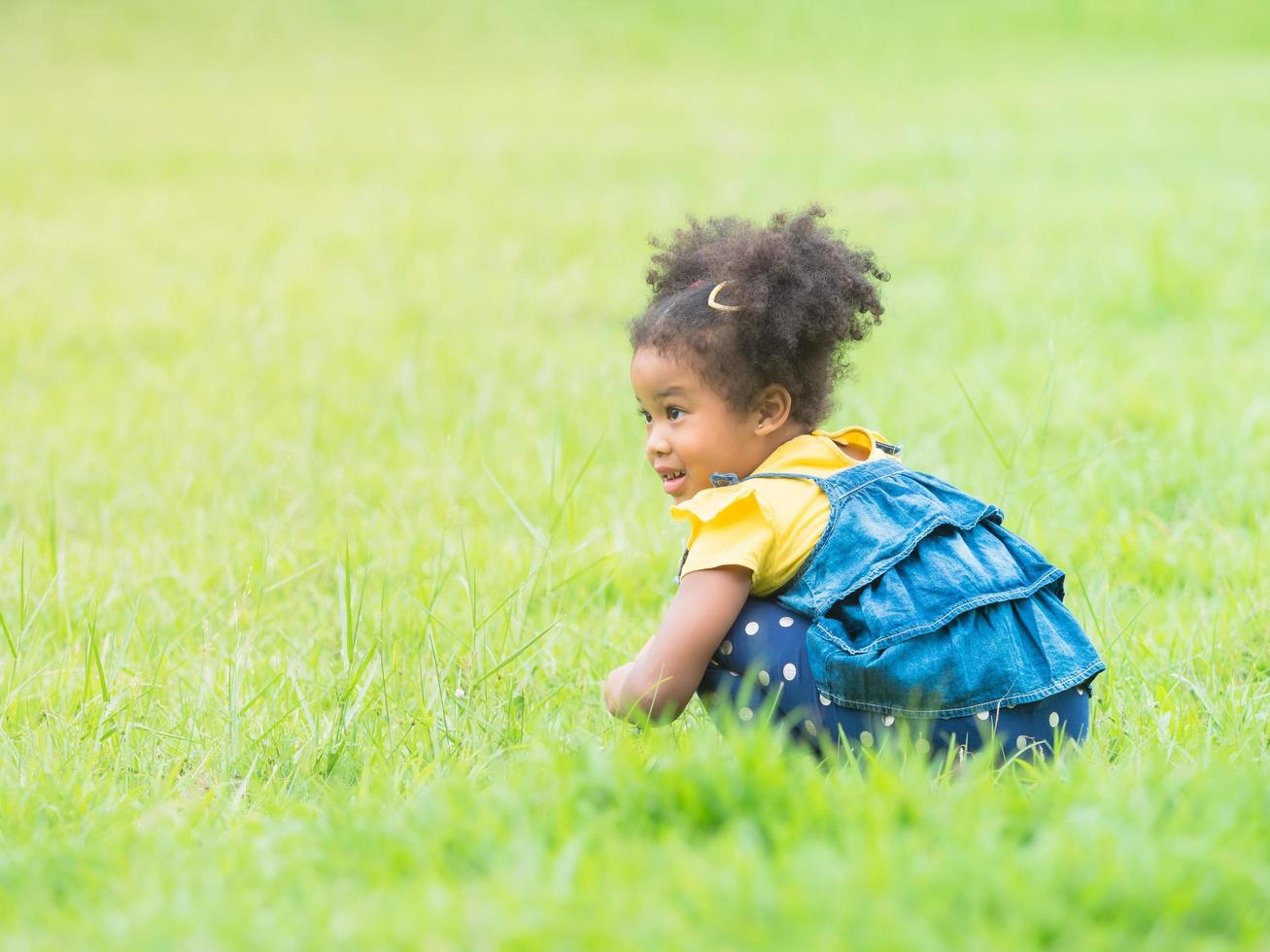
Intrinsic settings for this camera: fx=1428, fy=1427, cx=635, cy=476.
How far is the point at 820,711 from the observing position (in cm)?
261

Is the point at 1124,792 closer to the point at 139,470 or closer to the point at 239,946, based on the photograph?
the point at 239,946

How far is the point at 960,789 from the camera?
2016 mm

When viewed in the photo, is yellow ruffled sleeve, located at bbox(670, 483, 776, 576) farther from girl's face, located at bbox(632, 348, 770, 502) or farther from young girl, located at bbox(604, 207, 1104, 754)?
girl's face, located at bbox(632, 348, 770, 502)

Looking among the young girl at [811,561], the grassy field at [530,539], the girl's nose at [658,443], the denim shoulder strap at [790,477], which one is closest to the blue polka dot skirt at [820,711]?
the young girl at [811,561]

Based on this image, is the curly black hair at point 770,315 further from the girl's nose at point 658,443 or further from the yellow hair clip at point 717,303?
the girl's nose at point 658,443

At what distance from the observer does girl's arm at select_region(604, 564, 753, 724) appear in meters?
2.59

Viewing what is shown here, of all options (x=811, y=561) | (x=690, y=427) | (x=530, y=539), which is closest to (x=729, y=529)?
(x=811, y=561)

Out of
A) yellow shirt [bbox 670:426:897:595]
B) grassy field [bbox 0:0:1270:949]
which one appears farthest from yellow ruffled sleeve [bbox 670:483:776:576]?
grassy field [bbox 0:0:1270:949]

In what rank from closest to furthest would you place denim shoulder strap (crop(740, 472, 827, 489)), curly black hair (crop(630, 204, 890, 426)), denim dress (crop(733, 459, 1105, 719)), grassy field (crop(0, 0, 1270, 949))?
grassy field (crop(0, 0, 1270, 949)), denim dress (crop(733, 459, 1105, 719)), denim shoulder strap (crop(740, 472, 827, 489)), curly black hair (crop(630, 204, 890, 426))

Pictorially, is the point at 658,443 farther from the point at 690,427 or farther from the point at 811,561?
the point at 811,561

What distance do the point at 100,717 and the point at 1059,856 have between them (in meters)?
1.92

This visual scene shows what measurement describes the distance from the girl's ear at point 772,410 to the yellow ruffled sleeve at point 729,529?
0.21 meters

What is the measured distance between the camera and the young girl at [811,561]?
2.53 metres

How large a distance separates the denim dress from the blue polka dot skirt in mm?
21
